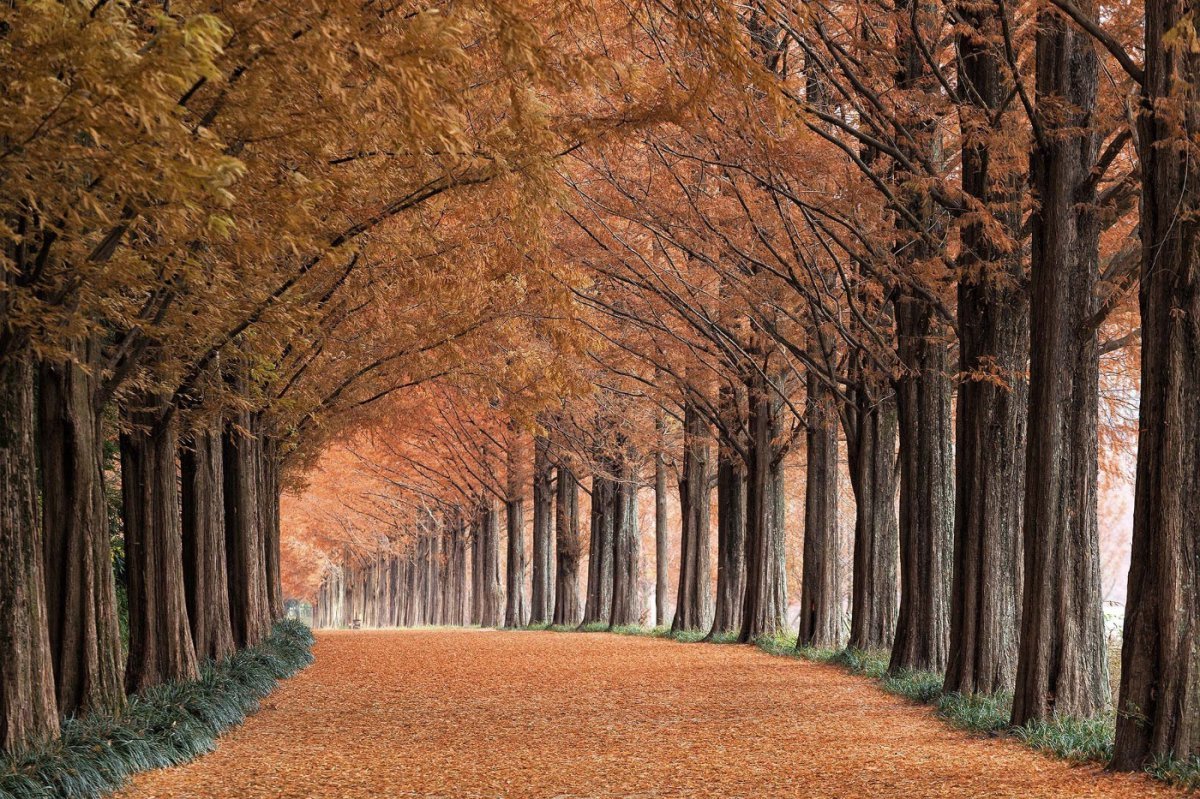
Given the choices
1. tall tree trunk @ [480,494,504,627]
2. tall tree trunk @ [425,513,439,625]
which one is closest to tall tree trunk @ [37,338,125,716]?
tall tree trunk @ [480,494,504,627]

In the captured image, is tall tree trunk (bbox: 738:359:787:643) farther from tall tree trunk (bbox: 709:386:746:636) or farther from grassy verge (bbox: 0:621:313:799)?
grassy verge (bbox: 0:621:313:799)

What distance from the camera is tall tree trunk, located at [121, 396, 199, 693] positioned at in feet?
36.6

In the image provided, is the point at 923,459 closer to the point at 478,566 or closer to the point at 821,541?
the point at 821,541

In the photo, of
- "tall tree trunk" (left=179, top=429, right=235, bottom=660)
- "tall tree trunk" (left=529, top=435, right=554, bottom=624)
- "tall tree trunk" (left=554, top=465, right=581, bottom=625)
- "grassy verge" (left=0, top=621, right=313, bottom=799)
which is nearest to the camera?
"grassy verge" (left=0, top=621, right=313, bottom=799)

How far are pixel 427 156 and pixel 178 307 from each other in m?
2.42

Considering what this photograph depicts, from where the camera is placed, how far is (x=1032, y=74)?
38.7ft

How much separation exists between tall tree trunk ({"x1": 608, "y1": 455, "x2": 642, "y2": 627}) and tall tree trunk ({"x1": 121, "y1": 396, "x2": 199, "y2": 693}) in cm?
1665

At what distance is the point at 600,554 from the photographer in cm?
2959

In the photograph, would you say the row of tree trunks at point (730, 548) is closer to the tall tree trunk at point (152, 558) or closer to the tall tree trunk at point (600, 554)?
the tall tree trunk at point (600, 554)

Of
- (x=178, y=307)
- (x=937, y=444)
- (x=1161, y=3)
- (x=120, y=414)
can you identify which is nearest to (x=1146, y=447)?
(x=1161, y=3)

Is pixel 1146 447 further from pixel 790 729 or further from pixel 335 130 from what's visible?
pixel 335 130

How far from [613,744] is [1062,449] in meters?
4.27

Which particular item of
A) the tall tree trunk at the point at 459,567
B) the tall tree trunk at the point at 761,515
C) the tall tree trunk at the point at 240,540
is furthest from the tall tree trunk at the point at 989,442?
the tall tree trunk at the point at 459,567

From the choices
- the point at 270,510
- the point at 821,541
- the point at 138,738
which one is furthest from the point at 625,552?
the point at 138,738
